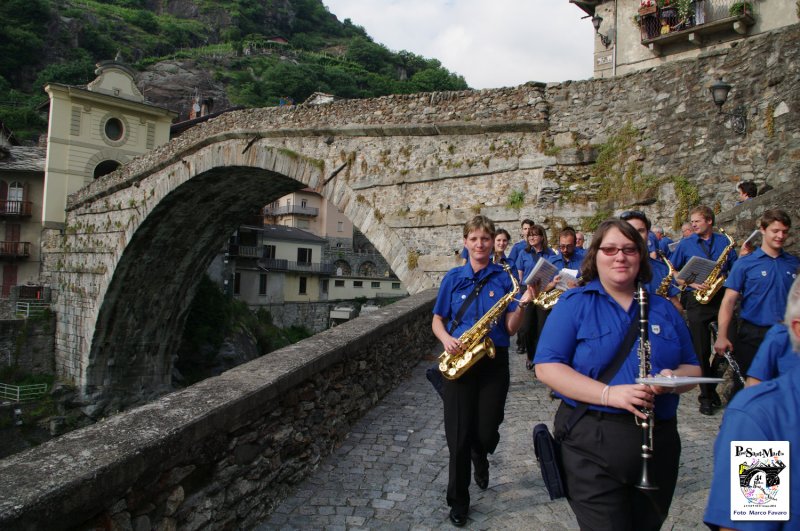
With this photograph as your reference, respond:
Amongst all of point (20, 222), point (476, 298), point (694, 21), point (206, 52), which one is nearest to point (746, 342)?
point (476, 298)

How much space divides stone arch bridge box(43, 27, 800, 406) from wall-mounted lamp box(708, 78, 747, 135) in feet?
0.32

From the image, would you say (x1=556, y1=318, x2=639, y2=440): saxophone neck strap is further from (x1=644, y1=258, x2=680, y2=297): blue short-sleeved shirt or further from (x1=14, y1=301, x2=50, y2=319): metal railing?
(x1=14, y1=301, x2=50, y2=319): metal railing

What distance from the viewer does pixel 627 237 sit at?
202cm

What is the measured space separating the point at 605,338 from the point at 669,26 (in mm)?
14324

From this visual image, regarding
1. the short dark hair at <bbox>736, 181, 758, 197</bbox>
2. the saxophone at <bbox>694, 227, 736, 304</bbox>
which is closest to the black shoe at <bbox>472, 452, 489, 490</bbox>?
the saxophone at <bbox>694, 227, 736, 304</bbox>

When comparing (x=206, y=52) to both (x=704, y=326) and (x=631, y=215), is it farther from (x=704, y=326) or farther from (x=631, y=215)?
(x=631, y=215)

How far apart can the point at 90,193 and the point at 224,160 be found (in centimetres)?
803

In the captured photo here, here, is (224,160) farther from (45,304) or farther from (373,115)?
(45,304)

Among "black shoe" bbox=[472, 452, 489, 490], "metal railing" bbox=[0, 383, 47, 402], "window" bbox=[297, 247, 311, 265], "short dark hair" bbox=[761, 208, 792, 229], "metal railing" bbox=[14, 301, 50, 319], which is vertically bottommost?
"metal railing" bbox=[0, 383, 47, 402]

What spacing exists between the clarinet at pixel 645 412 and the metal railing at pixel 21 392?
844 inches

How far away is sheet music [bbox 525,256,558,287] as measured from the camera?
3.06m

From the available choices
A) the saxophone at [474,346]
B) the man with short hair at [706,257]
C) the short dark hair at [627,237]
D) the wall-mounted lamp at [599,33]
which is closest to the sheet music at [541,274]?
the saxophone at [474,346]

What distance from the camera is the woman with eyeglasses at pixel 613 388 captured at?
72.6 inches

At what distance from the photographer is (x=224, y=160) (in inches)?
538
